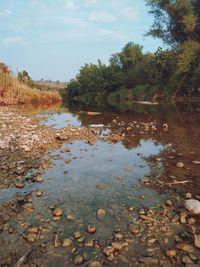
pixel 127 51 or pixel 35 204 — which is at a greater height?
pixel 127 51

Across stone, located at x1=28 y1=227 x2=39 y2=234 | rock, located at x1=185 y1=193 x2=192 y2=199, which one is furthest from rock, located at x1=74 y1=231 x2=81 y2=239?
rock, located at x1=185 y1=193 x2=192 y2=199

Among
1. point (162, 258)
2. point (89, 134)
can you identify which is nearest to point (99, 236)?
point (162, 258)

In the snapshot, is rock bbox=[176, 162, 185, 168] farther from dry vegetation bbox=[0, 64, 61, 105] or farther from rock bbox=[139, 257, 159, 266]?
dry vegetation bbox=[0, 64, 61, 105]

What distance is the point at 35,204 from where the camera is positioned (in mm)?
3875

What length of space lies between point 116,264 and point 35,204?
162 cm

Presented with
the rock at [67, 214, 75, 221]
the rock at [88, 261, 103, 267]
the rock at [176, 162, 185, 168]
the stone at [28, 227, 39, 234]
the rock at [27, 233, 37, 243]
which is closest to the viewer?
the rock at [88, 261, 103, 267]

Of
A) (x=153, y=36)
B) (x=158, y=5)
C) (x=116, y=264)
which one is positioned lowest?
(x=116, y=264)

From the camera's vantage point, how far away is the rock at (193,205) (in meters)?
3.63

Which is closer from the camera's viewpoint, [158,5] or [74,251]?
[74,251]

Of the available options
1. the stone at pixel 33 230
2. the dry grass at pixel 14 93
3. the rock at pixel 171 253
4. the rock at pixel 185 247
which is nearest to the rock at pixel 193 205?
the rock at pixel 185 247

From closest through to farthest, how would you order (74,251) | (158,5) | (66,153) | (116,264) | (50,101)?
(116,264)
(74,251)
(66,153)
(158,5)
(50,101)

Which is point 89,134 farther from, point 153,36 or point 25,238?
point 153,36

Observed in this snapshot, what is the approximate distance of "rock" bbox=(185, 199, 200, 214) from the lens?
143 inches

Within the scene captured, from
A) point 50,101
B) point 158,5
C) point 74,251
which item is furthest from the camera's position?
point 50,101
